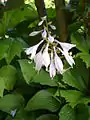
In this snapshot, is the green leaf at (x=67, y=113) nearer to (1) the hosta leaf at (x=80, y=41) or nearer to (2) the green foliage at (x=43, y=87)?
(2) the green foliage at (x=43, y=87)

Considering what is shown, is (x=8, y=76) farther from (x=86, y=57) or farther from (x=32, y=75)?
(x=86, y=57)

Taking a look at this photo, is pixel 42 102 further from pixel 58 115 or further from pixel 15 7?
pixel 15 7

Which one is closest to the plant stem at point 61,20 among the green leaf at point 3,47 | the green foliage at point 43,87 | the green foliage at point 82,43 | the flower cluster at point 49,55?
the green foliage at point 43,87

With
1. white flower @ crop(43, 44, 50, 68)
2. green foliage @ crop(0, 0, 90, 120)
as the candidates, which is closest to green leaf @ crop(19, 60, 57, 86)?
green foliage @ crop(0, 0, 90, 120)

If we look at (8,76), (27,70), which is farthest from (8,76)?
(27,70)

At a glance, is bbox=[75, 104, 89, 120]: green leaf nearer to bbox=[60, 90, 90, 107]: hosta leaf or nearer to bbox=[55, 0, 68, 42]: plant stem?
bbox=[60, 90, 90, 107]: hosta leaf

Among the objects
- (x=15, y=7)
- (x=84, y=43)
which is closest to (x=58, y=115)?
(x=84, y=43)
